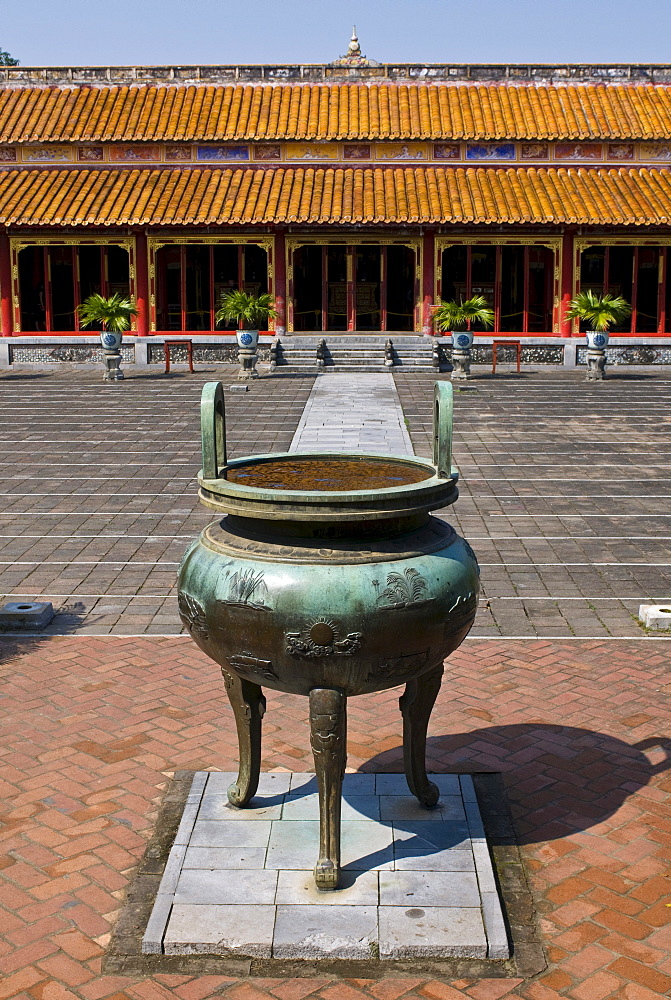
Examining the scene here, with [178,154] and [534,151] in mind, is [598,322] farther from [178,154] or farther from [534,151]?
[178,154]

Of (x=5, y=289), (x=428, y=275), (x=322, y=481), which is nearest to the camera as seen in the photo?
(x=322, y=481)

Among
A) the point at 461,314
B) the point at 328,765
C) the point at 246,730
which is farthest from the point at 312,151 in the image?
the point at 328,765

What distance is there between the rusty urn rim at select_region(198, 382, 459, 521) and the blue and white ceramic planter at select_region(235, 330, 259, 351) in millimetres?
16690

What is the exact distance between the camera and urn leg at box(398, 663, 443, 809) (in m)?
4.96

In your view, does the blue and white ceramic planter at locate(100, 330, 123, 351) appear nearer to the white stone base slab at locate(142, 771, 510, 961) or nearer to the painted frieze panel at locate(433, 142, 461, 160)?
the painted frieze panel at locate(433, 142, 461, 160)

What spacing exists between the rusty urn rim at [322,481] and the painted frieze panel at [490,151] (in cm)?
2187

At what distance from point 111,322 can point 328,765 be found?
19.6 meters

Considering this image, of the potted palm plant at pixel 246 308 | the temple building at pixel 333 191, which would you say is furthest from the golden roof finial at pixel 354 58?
the potted palm plant at pixel 246 308

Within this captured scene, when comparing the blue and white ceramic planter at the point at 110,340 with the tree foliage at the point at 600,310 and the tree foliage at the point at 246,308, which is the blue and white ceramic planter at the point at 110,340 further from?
the tree foliage at the point at 600,310

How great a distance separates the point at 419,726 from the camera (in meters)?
5.04

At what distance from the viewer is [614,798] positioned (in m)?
5.37

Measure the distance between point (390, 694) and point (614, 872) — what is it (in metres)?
2.31

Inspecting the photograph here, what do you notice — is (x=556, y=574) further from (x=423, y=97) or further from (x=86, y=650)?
(x=423, y=97)

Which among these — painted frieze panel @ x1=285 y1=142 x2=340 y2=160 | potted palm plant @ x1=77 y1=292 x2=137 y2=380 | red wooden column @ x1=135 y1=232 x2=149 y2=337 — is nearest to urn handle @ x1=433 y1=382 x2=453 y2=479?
potted palm plant @ x1=77 y1=292 x2=137 y2=380
